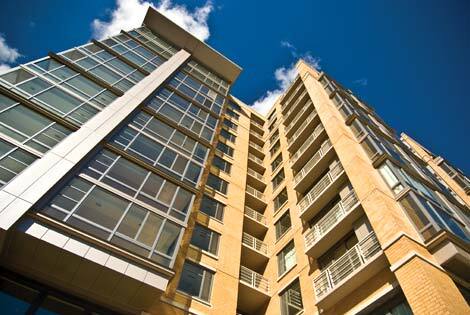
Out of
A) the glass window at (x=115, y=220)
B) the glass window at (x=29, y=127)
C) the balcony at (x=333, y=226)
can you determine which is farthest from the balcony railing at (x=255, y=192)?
the glass window at (x=29, y=127)

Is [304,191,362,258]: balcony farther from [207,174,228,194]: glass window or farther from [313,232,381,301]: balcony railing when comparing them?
[207,174,228,194]: glass window

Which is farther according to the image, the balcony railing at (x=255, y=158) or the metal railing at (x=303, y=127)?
the balcony railing at (x=255, y=158)

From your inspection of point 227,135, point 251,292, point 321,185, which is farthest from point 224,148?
point 251,292

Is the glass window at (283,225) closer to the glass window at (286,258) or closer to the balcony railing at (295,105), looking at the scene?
the glass window at (286,258)

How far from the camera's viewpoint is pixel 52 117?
14.0 meters

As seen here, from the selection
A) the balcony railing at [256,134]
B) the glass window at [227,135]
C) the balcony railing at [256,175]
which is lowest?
the balcony railing at [256,175]

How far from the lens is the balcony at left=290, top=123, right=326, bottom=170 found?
2247 cm

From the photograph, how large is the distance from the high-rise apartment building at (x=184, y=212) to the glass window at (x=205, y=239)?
0.07m

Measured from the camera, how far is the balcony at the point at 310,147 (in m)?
22.5

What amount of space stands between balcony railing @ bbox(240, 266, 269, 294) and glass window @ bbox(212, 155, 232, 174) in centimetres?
896

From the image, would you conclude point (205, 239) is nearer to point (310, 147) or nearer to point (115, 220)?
point (115, 220)

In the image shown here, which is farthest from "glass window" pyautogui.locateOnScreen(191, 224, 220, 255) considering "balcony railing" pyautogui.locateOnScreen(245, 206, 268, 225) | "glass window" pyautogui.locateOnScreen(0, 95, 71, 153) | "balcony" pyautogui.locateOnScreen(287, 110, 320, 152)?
"balcony" pyautogui.locateOnScreen(287, 110, 320, 152)

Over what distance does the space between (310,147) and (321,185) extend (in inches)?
185

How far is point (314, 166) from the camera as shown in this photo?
20.1m
